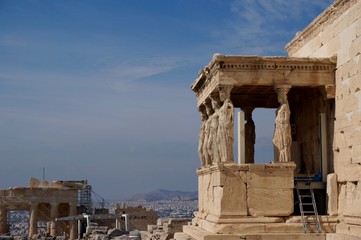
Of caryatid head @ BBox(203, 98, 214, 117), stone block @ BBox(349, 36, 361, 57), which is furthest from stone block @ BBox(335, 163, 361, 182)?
caryatid head @ BBox(203, 98, 214, 117)

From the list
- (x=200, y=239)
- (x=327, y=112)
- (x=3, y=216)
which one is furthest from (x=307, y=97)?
(x=3, y=216)

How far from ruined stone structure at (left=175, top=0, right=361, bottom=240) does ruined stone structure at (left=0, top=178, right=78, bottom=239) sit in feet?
74.5

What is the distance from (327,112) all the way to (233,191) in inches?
118

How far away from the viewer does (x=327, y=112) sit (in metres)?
14.9

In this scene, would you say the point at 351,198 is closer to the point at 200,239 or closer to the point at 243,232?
the point at 243,232

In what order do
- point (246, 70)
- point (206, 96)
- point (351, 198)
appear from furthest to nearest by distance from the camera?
point (206, 96), point (246, 70), point (351, 198)

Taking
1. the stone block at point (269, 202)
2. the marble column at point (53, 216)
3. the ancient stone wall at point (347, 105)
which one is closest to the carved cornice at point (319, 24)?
the ancient stone wall at point (347, 105)

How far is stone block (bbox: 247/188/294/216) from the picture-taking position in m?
13.8

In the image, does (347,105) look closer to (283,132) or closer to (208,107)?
(283,132)

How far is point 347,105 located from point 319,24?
271 centimetres

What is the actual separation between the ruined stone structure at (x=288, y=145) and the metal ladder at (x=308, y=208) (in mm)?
173

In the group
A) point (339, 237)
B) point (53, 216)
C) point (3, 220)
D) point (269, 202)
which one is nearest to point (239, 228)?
point (269, 202)

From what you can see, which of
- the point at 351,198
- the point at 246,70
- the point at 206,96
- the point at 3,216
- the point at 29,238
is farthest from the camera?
the point at 3,216

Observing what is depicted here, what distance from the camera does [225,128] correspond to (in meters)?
14.1
